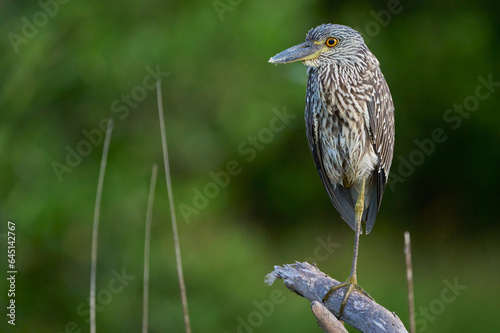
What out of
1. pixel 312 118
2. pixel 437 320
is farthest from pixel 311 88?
pixel 437 320

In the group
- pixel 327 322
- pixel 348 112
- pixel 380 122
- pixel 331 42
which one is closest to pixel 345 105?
pixel 348 112

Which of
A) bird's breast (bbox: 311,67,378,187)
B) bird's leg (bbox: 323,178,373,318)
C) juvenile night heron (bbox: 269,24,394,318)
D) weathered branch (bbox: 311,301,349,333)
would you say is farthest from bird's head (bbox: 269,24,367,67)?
weathered branch (bbox: 311,301,349,333)

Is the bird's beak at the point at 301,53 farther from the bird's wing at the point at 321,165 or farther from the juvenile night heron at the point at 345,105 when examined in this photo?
the bird's wing at the point at 321,165

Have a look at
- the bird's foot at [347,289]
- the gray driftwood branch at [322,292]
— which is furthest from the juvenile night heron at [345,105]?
the gray driftwood branch at [322,292]

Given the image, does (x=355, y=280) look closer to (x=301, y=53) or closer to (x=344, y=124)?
(x=344, y=124)

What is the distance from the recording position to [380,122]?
3941 mm

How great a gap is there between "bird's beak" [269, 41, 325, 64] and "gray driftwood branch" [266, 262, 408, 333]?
1.01 metres

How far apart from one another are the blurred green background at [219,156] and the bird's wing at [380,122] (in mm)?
3525

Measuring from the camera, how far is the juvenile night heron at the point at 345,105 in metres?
3.85

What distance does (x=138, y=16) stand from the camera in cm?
755

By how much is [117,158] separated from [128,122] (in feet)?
1.17

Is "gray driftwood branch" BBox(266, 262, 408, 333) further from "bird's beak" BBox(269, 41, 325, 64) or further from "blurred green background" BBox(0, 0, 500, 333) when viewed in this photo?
"blurred green background" BBox(0, 0, 500, 333)

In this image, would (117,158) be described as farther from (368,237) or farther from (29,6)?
(368,237)

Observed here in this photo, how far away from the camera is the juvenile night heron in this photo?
3852 mm
